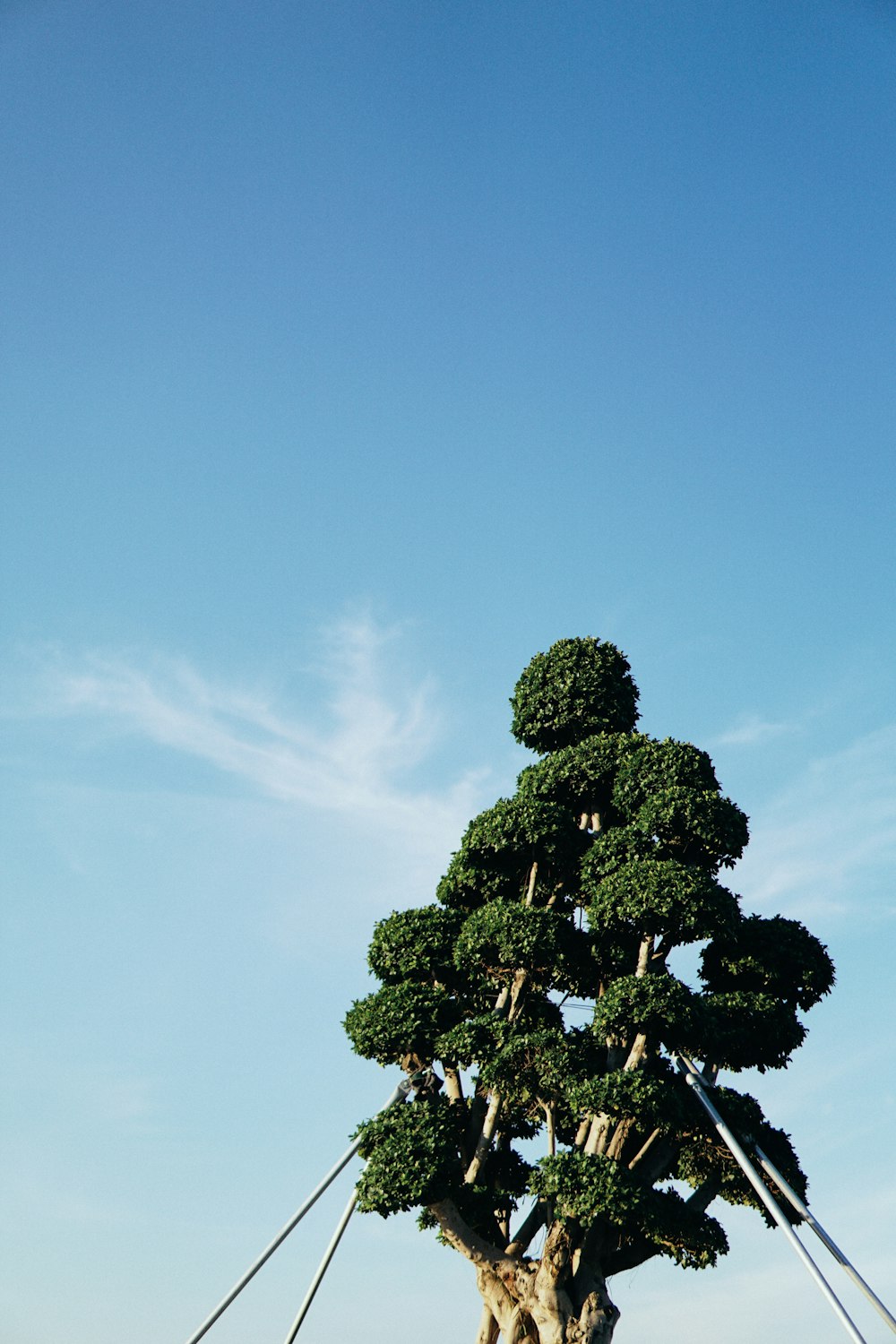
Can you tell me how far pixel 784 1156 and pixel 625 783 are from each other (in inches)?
274

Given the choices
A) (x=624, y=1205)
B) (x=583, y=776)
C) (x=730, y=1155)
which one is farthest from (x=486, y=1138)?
(x=583, y=776)

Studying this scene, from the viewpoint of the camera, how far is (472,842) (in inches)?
818

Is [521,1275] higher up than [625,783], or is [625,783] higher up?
[625,783]

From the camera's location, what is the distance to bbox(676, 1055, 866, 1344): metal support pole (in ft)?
50.1

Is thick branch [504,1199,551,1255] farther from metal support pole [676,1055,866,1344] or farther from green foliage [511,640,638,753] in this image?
green foliage [511,640,638,753]

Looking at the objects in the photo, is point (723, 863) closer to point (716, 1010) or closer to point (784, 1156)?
point (716, 1010)

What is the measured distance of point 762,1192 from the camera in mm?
16703

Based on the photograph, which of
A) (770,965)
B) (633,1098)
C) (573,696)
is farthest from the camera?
(573,696)

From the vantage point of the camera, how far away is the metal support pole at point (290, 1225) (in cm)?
1664

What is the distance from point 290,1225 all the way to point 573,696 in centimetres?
1141

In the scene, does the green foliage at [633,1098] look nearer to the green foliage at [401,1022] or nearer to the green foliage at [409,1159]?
the green foliage at [409,1159]

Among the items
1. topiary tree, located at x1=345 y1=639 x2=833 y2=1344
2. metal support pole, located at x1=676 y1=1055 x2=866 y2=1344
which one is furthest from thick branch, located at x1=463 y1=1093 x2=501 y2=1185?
metal support pole, located at x1=676 y1=1055 x2=866 y2=1344

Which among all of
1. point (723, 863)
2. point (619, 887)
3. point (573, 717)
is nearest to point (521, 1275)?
point (619, 887)

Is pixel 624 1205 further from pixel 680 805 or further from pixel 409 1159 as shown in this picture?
pixel 680 805
